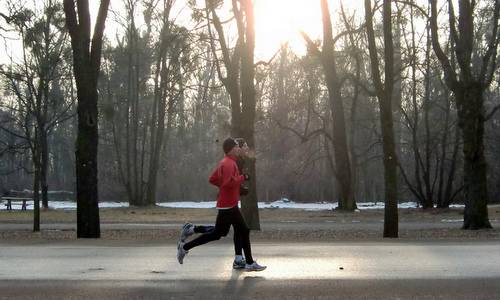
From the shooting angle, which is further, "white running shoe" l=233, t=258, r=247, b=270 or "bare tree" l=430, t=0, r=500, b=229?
"bare tree" l=430, t=0, r=500, b=229

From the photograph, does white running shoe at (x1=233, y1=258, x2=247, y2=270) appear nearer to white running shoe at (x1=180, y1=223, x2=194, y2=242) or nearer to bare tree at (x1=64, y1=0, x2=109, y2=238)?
white running shoe at (x1=180, y1=223, x2=194, y2=242)

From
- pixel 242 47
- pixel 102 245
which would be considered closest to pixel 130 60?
pixel 242 47

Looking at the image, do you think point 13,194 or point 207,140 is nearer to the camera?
point 13,194

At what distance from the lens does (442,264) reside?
30.3 ft

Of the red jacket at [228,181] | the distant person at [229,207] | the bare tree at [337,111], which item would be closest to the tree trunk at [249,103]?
the distant person at [229,207]

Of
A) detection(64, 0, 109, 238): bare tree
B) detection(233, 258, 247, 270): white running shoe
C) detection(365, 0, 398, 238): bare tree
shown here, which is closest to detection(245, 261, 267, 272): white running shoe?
detection(233, 258, 247, 270): white running shoe

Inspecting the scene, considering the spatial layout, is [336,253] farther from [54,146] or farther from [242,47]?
[54,146]

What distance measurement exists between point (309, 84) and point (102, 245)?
2644 cm

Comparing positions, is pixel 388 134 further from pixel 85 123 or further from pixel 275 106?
pixel 275 106

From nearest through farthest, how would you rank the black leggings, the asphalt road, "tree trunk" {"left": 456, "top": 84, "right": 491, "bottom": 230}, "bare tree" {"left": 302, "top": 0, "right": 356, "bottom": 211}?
the asphalt road → the black leggings → "tree trunk" {"left": 456, "top": 84, "right": 491, "bottom": 230} → "bare tree" {"left": 302, "top": 0, "right": 356, "bottom": 211}

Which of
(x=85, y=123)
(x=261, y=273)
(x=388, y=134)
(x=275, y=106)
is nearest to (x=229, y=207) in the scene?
(x=261, y=273)

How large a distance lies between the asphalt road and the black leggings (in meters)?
0.35

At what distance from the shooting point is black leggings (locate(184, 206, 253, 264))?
27.5 feet

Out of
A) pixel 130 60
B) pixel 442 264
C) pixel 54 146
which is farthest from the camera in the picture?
pixel 54 146
